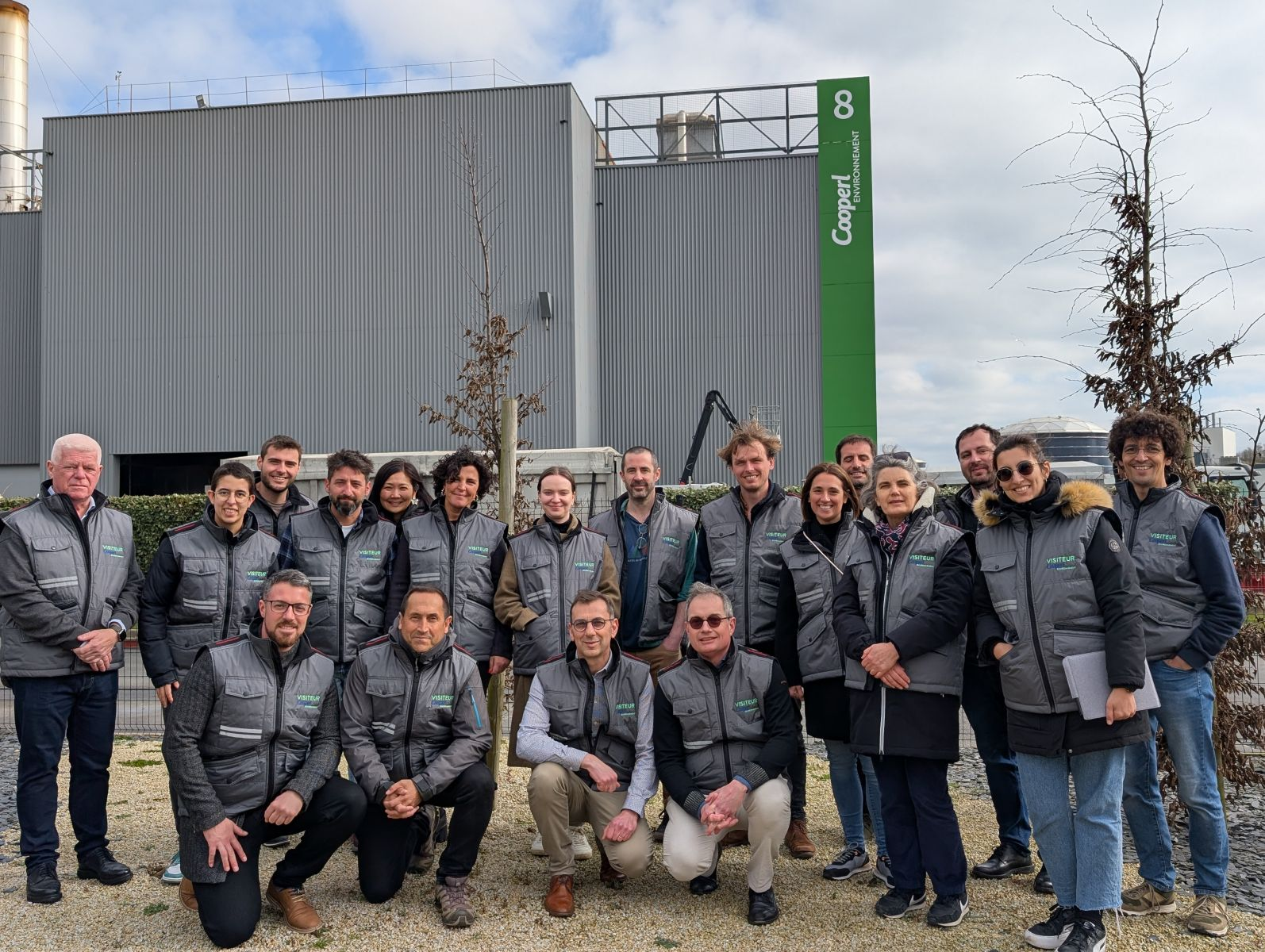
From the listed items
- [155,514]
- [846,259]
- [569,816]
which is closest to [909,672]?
[569,816]

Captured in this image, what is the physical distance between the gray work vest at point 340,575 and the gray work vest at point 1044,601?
308cm

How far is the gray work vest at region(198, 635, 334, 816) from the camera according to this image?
13.8ft

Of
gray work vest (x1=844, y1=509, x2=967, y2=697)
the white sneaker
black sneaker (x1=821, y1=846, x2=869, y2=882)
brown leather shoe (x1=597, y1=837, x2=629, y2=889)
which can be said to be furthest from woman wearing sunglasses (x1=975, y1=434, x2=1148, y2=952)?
the white sneaker

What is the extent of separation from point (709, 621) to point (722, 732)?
0.52 m

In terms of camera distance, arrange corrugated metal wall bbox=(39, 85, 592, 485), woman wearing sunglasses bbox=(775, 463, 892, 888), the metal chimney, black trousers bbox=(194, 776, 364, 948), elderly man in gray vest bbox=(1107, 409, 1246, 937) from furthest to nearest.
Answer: the metal chimney
corrugated metal wall bbox=(39, 85, 592, 485)
woman wearing sunglasses bbox=(775, 463, 892, 888)
elderly man in gray vest bbox=(1107, 409, 1246, 937)
black trousers bbox=(194, 776, 364, 948)

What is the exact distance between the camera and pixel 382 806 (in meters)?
4.41

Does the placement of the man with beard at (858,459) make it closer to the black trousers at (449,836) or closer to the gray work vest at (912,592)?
the gray work vest at (912,592)

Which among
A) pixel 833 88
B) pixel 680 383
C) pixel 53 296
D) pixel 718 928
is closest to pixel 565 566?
pixel 718 928

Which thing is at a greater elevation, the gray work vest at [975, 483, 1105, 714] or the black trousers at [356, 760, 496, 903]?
the gray work vest at [975, 483, 1105, 714]

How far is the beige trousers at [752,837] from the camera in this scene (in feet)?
14.3

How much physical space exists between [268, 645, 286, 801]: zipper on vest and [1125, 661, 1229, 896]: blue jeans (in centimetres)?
371

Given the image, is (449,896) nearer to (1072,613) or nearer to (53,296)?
(1072,613)

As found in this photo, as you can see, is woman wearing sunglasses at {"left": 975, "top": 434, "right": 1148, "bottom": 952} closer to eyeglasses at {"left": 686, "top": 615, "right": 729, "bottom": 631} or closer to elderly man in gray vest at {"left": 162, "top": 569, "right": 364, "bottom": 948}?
eyeglasses at {"left": 686, "top": 615, "right": 729, "bottom": 631}

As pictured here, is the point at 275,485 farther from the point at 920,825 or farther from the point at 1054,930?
the point at 1054,930
